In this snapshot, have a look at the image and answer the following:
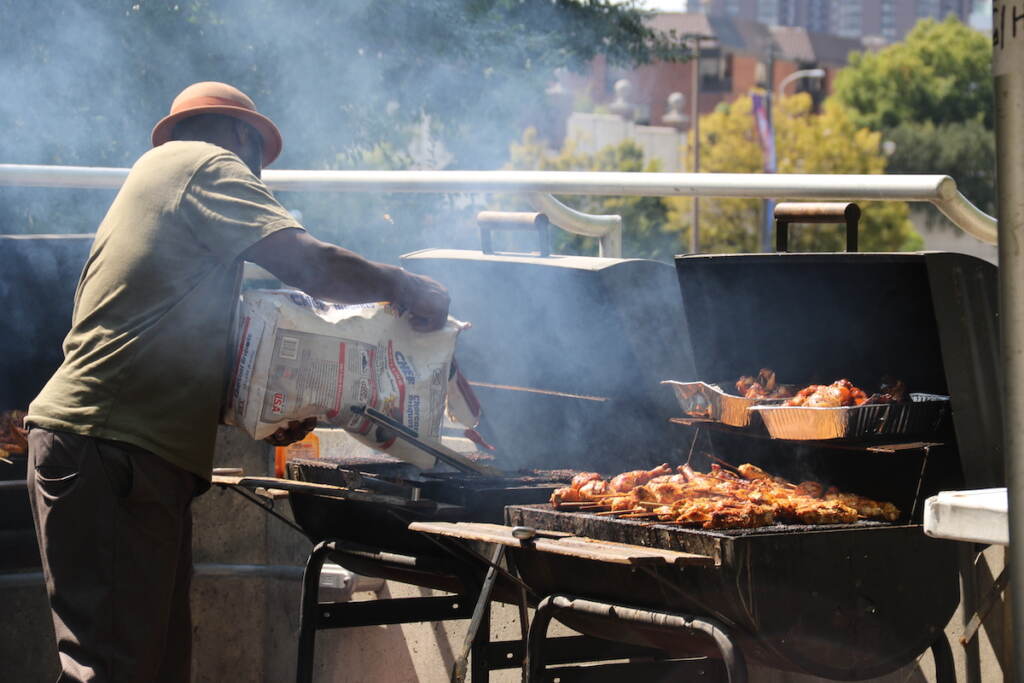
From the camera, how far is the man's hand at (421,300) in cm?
320

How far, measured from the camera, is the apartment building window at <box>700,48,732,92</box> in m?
83.5

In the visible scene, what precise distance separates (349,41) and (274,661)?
34.1 feet

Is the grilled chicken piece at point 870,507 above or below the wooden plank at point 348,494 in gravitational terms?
Answer: above

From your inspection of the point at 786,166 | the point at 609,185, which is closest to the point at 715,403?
the point at 609,185

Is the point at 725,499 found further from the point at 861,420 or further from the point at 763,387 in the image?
the point at 763,387

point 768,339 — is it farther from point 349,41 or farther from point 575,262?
point 349,41

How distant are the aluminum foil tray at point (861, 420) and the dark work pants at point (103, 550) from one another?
4.94 ft

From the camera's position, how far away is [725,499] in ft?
9.04

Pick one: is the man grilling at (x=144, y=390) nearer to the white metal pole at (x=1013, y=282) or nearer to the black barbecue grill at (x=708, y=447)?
the black barbecue grill at (x=708, y=447)

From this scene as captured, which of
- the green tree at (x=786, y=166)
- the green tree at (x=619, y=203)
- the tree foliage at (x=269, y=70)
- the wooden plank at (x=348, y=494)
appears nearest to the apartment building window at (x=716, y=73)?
the green tree at (x=786, y=166)

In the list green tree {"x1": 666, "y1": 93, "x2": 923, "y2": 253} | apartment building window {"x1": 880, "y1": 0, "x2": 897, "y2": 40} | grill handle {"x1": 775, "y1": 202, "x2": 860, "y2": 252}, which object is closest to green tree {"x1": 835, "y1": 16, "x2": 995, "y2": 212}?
green tree {"x1": 666, "y1": 93, "x2": 923, "y2": 253}

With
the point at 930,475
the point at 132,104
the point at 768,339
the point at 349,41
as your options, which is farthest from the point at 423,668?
the point at 349,41

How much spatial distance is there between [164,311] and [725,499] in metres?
1.41

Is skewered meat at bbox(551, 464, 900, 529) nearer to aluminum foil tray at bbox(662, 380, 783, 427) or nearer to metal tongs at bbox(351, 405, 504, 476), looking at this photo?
aluminum foil tray at bbox(662, 380, 783, 427)
